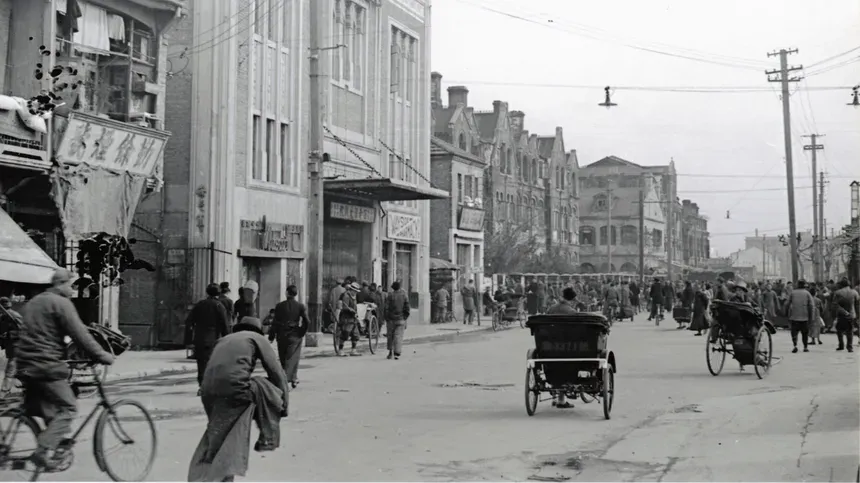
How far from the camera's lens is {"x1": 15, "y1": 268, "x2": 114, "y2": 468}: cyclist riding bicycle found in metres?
7.37

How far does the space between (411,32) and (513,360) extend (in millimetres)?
21405

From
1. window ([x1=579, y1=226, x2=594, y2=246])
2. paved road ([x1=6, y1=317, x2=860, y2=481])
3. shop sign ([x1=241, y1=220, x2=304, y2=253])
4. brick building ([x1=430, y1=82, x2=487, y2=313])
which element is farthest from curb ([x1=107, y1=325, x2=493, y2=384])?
window ([x1=579, y1=226, x2=594, y2=246])

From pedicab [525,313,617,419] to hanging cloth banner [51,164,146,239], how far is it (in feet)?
40.4

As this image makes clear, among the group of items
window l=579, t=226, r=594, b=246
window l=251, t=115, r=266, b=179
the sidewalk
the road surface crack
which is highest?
window l=579, t=226, r=594, b=246

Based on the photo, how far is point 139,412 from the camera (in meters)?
8.07

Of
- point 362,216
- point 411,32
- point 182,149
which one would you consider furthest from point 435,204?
point 182,149

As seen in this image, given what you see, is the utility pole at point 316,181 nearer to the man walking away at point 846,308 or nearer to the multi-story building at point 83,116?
the multi-story building at point 83,116

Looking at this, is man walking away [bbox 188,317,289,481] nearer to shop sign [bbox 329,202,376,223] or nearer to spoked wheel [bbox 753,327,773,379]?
spoked wheel [bbox 753,327,773,379]

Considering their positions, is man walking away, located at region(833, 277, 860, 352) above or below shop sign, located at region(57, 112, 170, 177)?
below

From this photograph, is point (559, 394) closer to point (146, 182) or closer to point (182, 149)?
point (146, 182)

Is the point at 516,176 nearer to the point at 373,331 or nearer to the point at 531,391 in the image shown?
the point at 373,331

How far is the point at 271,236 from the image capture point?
28656 millimetres

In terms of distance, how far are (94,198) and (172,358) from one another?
397 centimetres

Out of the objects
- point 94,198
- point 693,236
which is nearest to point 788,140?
point 94,198
